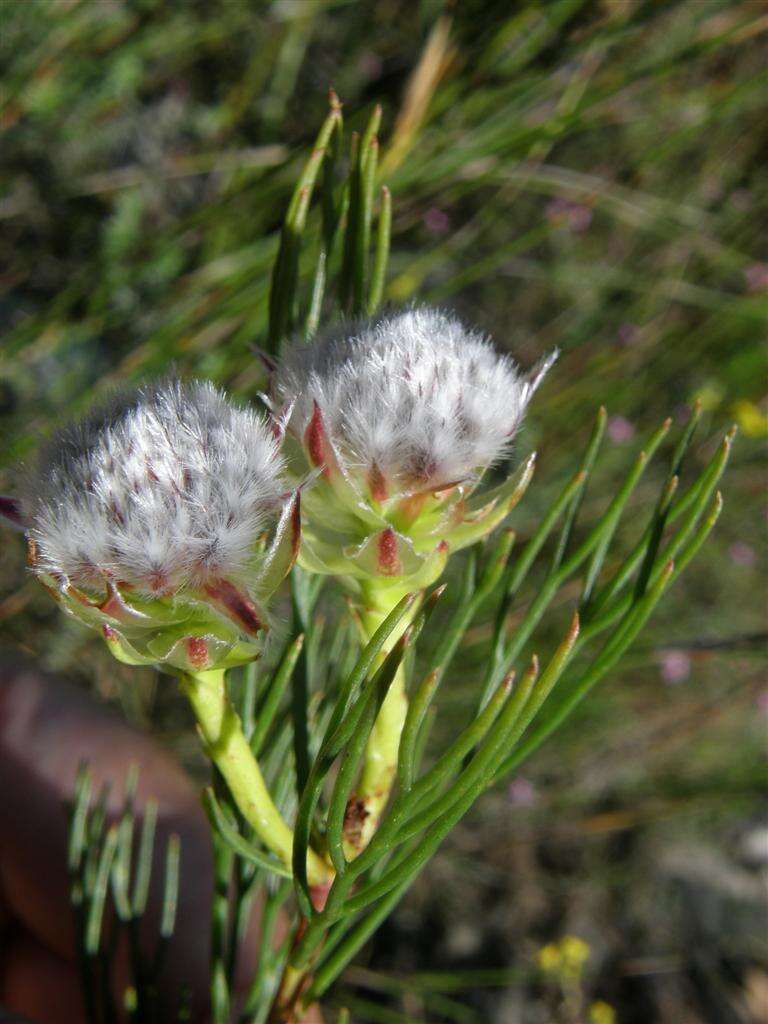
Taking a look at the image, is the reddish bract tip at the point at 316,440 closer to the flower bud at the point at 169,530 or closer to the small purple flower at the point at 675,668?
the flower bud at the point at 169,530

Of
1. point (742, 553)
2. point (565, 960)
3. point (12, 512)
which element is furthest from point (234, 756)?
point (742, 553)

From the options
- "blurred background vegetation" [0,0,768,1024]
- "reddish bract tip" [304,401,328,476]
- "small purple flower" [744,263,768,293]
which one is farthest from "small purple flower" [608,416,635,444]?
"reddish bract tip" [304,401,328,476]

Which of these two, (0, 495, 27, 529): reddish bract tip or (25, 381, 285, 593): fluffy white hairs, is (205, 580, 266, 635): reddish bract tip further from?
(0, 495, 27, 529): reddish bract tip

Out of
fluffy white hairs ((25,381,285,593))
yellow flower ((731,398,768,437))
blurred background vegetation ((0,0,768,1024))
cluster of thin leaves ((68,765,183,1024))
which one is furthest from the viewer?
yellow flower ((731,398,768,437))

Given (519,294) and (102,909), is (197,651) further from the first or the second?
(519,294)

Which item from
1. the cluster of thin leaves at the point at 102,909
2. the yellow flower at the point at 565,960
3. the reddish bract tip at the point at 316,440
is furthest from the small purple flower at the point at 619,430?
the reddish bract tip at the point at 316,440

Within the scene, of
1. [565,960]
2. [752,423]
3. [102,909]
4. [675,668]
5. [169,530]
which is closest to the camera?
[169,530]
